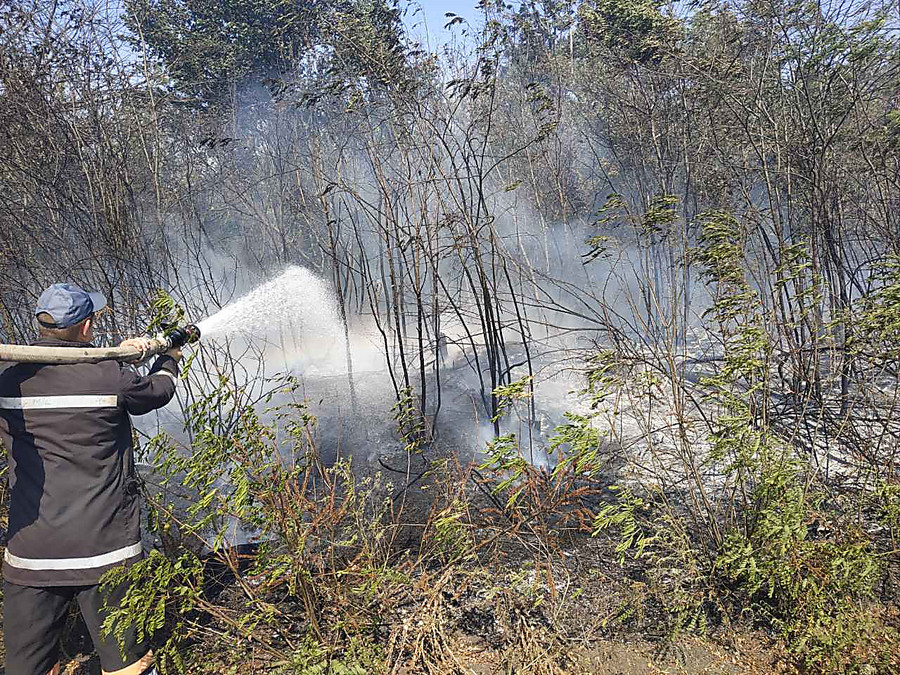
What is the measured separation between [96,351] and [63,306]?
26 cm

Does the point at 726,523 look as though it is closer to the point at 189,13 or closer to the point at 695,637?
the point at 695,637

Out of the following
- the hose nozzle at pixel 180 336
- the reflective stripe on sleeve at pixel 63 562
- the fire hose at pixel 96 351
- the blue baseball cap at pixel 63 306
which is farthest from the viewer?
the hose nozzle at pixel 180 336

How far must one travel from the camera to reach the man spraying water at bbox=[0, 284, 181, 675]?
2547 millimetres

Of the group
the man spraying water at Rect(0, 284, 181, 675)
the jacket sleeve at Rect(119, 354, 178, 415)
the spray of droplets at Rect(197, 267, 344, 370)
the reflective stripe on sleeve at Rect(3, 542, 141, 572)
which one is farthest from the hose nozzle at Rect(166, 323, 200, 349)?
the spray of droplets at Rect(197, 267, 344, 370)

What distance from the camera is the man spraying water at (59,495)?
8.36 feet

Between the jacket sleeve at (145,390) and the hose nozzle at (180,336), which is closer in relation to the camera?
the jacket sleeve at (145,390)

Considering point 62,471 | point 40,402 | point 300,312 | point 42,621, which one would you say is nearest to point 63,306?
point 40,402

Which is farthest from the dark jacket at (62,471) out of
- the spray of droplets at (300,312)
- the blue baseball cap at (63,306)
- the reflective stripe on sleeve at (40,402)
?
the spray of droplets at (300,312)

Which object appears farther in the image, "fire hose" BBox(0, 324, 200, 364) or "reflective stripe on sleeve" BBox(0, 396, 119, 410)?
"reflective stripe on sleeve" BBox(0, 396, 119, 410)

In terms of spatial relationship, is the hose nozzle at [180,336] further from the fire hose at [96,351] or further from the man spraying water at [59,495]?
the man spraying water at [59,495]

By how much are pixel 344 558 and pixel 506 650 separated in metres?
1.16

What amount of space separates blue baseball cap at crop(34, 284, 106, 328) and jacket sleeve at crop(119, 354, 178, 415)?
32cm

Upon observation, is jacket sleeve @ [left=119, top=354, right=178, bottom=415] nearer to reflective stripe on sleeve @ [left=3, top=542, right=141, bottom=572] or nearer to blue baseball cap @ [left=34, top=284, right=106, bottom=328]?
blue baseball cap @ [left=34, top=284, right=106, bottom=328]

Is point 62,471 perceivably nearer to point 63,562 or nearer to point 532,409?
point 63,562
